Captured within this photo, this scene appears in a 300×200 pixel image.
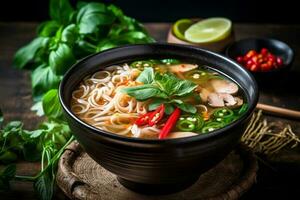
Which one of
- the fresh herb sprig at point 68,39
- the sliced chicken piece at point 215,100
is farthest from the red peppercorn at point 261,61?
the sliced chicken piece at point 215,100

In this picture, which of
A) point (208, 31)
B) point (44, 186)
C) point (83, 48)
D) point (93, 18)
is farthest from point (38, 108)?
point (208, 31)

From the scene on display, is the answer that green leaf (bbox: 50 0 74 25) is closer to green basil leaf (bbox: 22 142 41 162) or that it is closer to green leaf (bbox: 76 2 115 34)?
green leaf (bbox: 76 2 115 34)

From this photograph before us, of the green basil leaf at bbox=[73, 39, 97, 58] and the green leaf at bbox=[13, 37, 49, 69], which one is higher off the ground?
the green basil leaf at bbox=[73, 39, 97, 58]

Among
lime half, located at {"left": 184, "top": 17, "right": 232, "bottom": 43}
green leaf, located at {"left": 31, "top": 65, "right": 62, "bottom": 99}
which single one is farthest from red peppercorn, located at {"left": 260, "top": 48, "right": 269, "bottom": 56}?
green leaf, located at {"left": 31, "top": 65, "right": 62, "bottom": 99}

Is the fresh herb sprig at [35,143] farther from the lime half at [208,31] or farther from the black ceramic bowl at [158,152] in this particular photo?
the lime half at [208,31]

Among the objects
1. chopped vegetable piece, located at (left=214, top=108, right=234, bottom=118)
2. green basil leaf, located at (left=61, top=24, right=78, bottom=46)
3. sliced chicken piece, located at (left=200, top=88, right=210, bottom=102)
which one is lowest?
green basil leaf, located at (left=61, top=24, right=78, bottom=46)

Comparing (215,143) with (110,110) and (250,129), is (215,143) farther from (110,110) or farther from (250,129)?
(250,129)

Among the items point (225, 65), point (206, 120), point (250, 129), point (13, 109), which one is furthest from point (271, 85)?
point (13, 109)

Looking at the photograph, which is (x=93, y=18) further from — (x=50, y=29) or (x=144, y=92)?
(x=144, y=92)
